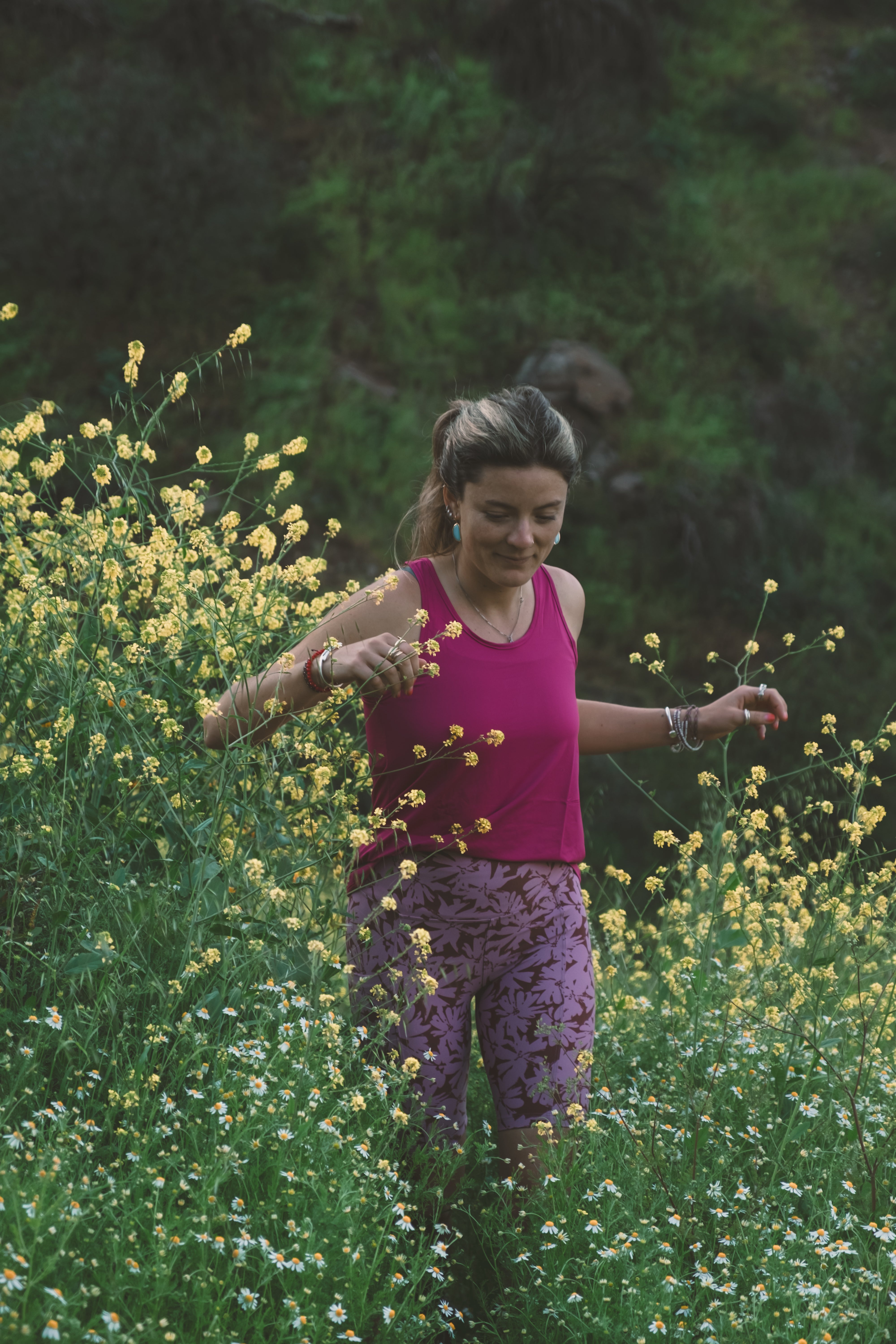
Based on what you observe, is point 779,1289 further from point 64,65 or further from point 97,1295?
point 64,65

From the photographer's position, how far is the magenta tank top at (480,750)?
2408mm

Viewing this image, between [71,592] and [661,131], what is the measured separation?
51.4 feet

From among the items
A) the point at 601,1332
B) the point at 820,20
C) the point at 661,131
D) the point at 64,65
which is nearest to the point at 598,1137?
the point at 601,1332

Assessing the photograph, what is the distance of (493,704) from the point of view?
2.43m

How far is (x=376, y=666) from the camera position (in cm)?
211

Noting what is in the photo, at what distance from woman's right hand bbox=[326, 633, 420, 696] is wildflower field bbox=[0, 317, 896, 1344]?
14 centimetres

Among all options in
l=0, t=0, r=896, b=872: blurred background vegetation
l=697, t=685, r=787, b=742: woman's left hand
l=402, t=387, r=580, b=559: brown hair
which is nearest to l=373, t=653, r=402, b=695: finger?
l=402, t=387, r=580, b=559: brown hair

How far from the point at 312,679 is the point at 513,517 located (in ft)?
1.73

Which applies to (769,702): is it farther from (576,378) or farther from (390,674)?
(576,378)

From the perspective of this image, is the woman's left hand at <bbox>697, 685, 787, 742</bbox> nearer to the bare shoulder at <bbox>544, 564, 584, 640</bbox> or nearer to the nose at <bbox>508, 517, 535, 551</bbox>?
the bare shoulder at <bbox>544, 564, 584, 640</bbox>

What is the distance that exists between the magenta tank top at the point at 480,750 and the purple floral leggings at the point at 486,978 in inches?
2.1

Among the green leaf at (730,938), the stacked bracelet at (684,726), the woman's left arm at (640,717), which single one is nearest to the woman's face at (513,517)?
the woman's left arm at (640,717)

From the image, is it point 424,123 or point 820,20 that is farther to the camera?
point 820,20

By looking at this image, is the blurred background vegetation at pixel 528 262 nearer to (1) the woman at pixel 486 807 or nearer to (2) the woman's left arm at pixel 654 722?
(2) the woman's left arm at pixel 654 722
